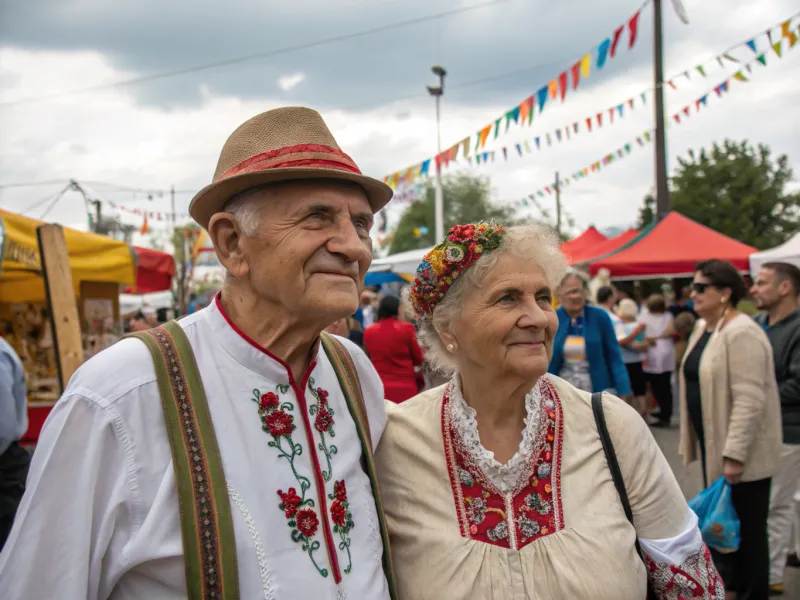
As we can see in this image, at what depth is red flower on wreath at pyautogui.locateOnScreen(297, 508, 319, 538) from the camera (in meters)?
1.59

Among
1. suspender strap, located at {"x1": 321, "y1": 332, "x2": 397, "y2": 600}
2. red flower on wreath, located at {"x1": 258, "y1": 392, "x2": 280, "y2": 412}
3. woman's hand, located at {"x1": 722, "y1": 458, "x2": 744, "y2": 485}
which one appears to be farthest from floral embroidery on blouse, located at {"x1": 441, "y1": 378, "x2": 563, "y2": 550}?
woman's hand, located at {"x1": 722, "y1": 458, "x2": 744, "y2": 485}

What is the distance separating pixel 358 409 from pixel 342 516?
35cm

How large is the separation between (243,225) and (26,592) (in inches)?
35.7

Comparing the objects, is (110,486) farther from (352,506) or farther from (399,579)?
(399,579)

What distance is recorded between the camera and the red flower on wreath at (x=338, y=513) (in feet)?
5.50

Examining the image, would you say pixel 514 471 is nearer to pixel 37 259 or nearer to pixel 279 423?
pixel 279 423

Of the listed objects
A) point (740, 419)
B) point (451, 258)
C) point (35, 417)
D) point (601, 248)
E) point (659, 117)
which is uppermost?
point (659, 117)

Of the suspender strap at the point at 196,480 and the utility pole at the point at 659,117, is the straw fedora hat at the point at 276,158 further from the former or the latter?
the utility pole at the point at 659,117

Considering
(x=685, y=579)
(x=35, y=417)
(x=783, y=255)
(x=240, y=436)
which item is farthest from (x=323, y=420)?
(x=783, y=255)

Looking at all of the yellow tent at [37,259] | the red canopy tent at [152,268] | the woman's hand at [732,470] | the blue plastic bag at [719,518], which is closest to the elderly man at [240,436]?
the blue plastic bag at [719,518]

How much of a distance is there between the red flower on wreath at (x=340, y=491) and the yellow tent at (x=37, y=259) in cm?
348

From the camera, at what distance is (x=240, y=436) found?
1591 mm

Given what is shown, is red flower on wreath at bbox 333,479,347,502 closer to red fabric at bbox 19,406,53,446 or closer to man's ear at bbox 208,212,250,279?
man's ear at bbox 208,212,250,279

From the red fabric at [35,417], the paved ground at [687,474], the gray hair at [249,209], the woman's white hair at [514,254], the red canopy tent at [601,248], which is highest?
the red canopy tent at [601,248]
